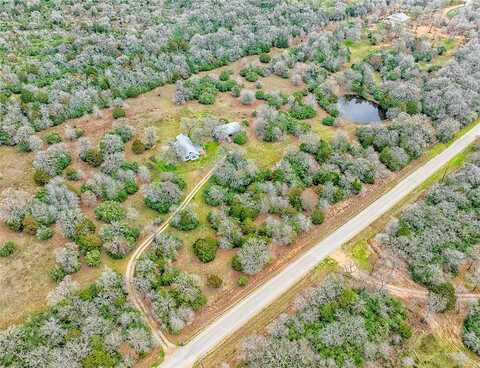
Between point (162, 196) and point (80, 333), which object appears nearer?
point (80, 333)

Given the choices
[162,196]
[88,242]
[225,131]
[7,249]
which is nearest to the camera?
[88,242]

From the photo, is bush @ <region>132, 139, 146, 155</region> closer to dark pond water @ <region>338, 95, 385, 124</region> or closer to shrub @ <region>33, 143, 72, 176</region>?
shrub @ <region>33, 143, 72, 176</region>

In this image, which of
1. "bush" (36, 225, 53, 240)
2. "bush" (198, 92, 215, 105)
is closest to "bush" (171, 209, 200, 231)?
"bush" (36, 225, 53, 240)

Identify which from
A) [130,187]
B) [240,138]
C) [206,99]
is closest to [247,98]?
[206,99]

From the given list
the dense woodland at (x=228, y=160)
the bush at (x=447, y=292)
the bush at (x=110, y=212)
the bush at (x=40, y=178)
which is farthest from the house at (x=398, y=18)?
the bush at (x=40, y=178)

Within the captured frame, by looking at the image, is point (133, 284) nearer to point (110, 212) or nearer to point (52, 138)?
point (110, 212)

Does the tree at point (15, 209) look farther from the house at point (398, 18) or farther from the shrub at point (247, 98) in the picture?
the house at point (398, 18)
